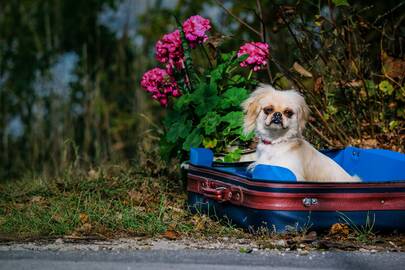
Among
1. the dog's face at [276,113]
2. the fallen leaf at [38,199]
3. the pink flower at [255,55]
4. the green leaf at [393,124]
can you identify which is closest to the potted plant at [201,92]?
the pink flower at [255,55]

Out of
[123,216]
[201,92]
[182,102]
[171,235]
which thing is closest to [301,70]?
[201,92]

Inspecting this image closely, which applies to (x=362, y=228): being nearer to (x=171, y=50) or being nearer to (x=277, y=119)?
(x=277, y=119)

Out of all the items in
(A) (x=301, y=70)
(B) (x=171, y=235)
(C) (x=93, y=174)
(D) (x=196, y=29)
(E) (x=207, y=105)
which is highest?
(D) (x=196, y=29)

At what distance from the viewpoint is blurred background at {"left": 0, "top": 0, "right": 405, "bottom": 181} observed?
7.90 meters

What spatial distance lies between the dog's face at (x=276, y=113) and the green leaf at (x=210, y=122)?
0.39 m

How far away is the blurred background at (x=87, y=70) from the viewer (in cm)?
790

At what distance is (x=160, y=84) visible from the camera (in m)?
5.43

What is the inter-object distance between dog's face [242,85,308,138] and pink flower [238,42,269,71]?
486 millimetres

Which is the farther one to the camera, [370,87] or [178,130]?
[370,87]

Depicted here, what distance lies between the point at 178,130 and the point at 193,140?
0.15 m

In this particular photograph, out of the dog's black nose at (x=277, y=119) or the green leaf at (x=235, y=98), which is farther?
the green leaf at (x=235, y=98)

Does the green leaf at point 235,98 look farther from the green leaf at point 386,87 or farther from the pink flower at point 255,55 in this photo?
the green leaf at point 386,87

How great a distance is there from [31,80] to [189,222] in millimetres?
6284

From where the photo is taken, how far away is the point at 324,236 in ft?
13.5
